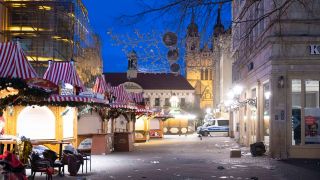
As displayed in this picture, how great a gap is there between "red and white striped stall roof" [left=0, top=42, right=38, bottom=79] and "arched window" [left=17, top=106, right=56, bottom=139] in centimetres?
705

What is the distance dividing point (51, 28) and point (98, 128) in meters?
24.7

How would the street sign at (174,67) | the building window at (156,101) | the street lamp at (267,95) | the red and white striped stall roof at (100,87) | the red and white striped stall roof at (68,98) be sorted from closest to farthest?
the red and white striped stall roof at (68,98) → the street lamp at (267,95) → the street sign at (174,67) → the red and white striped stall roof at (100,87) → the building window at (156,101)

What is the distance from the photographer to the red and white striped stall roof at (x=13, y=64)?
1582 cm

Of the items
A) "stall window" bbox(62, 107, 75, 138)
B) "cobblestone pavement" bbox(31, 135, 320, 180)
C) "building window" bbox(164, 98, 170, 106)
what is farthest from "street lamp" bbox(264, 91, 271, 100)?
"building window" bbox(164, 98, 170, 106)

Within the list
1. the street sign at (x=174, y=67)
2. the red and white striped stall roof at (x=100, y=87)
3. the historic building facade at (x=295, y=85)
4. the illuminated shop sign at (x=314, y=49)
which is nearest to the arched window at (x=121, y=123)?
the red and white striped stall roof at (x=100, y=87)

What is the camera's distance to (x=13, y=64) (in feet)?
53.9

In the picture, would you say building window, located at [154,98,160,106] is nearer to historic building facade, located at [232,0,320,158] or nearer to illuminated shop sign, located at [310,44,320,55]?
historic building facade, located at [232,0,320,158]

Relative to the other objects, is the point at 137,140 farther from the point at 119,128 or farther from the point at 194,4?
the point at 194,4

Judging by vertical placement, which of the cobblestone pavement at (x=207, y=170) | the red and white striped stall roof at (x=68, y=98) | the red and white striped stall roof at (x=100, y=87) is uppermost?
the red and white striped stall roof at (x=100, y=87)

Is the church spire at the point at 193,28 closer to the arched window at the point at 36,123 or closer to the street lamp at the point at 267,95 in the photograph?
the arched window at the point at 36,123

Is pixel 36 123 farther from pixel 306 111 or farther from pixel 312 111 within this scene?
pixel 312 111

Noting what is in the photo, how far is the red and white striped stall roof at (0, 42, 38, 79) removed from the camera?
623 inches

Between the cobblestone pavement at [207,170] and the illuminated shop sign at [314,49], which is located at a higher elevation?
Answer: the illuminated shop sign at [314,49]

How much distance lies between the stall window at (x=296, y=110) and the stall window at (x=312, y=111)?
1.11ft
